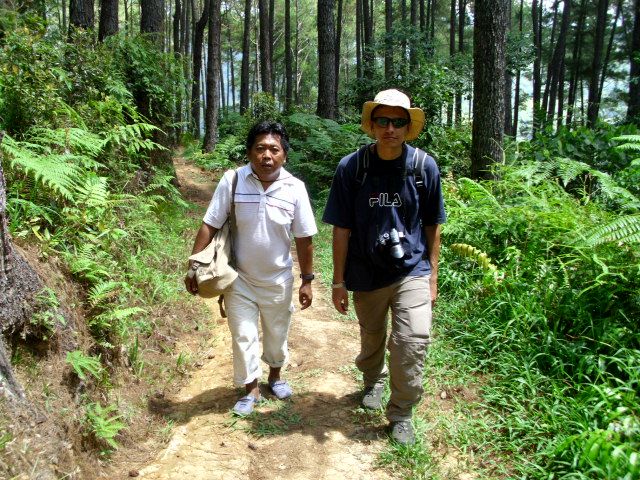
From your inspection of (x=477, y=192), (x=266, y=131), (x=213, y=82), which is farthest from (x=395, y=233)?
(x=213, y=82)

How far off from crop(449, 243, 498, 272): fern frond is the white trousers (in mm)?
2441

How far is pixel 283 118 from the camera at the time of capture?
14250mm

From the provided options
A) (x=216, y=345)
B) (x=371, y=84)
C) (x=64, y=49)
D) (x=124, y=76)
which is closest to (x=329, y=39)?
(x=371, y=84)

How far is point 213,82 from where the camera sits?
1503cm

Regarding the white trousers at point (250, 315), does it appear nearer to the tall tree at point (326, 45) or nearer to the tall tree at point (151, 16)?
the tall tree at point (151, 16)

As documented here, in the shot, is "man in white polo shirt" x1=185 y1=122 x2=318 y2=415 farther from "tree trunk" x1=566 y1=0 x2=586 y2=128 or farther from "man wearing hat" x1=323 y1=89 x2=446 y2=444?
"tree trunk" x1=566 y1=0 x2=586 y2=128

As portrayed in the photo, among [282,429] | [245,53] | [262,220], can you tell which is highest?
[245,53]

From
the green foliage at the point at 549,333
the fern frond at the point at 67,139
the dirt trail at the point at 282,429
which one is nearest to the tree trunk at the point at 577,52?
the green foliage at the point at 549,333

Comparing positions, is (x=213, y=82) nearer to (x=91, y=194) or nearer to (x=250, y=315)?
(x=91, y=194)

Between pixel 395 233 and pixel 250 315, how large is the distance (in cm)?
119

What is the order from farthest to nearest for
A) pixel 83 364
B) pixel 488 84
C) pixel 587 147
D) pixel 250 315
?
pixel 587 147
pixel 488 84
pixel 250 315
pixel 83 364

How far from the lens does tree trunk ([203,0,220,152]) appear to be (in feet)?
48.8

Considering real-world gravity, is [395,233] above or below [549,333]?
above

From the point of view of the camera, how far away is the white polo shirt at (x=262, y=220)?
3416mm
